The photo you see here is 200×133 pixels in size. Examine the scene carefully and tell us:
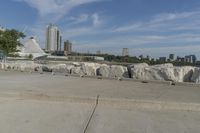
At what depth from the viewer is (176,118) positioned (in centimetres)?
560

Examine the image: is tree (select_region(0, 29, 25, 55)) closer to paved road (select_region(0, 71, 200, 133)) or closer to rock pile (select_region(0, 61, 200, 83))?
rock pile (select_region(0, 61, 200, 83))

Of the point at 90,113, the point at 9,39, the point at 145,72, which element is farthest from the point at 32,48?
the point at 90,113

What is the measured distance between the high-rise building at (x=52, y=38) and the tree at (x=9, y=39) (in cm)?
8219

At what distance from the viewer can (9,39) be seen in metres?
30.5

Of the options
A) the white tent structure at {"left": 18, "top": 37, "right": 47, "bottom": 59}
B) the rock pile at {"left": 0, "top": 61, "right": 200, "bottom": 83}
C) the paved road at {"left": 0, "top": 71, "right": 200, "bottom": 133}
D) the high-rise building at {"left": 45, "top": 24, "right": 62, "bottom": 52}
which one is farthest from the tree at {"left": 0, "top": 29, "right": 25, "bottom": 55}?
the high-rise building at {"left": 45, "top": 24, "right": 62, "bottom": 52}

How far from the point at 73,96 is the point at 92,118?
1.58m

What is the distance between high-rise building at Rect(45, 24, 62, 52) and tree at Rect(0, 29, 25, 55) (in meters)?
82.2

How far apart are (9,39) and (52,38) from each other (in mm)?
87455

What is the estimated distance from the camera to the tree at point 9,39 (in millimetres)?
30430

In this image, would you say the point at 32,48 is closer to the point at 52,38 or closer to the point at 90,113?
the point at 52,38

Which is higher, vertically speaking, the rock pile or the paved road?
the rock pile

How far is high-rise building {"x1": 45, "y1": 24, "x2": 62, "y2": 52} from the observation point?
114m

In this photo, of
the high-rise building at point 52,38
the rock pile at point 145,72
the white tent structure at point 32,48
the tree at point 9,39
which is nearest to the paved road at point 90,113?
the rock pile at point 145,72

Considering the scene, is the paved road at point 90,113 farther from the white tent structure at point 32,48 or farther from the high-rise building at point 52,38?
the high-rise building at point 52,38
